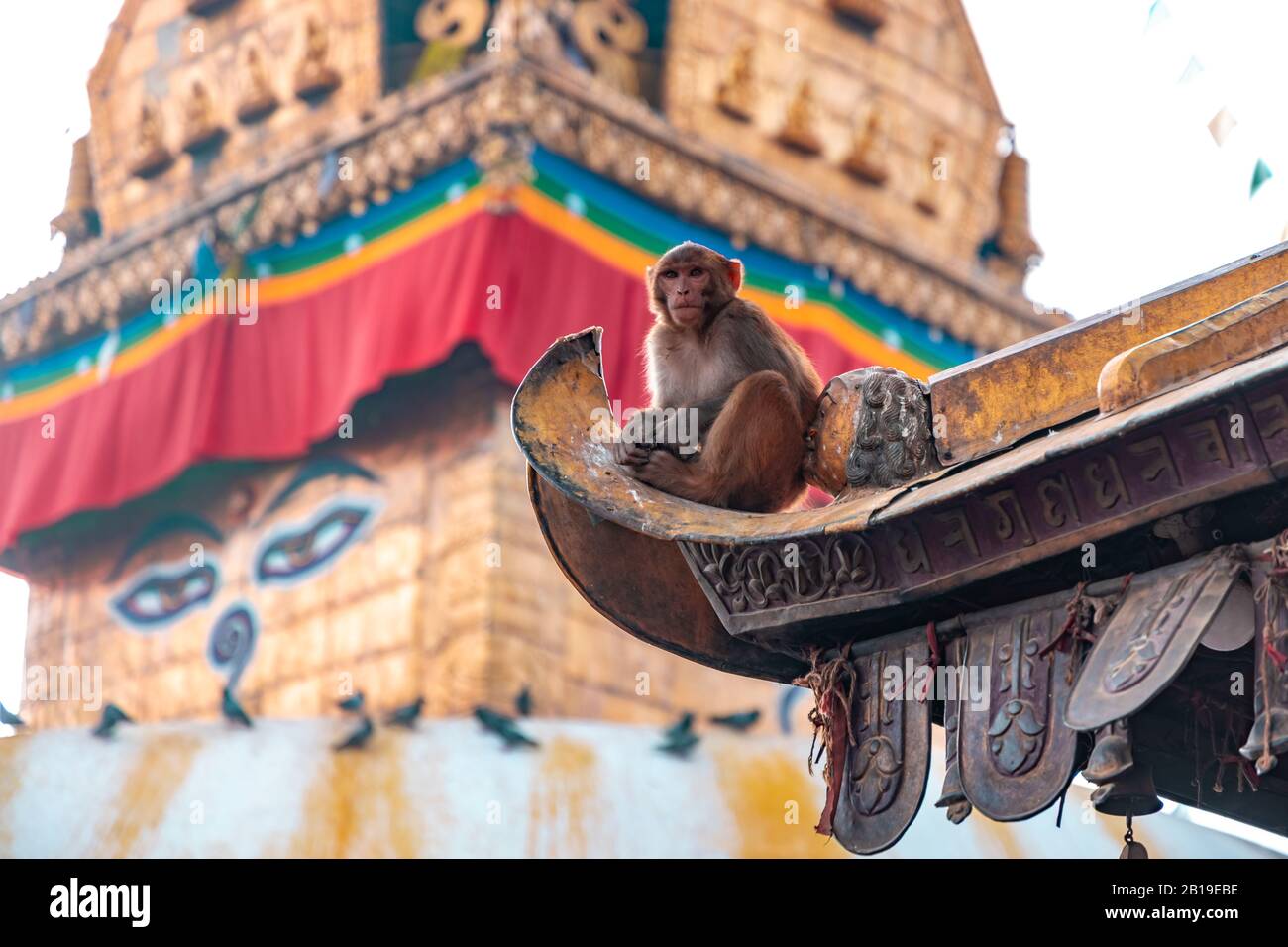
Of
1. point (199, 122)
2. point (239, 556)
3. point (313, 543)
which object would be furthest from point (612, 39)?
point (239, 556)

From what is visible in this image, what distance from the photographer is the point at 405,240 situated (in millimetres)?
14891

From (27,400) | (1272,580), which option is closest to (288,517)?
(27,400)

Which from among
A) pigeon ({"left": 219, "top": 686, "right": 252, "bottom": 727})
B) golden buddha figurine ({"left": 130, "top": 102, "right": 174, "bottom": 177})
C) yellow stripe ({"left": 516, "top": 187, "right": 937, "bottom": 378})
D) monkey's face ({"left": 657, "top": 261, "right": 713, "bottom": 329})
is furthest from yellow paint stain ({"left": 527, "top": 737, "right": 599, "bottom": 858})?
monkey's face ({"left": 657, "top": 261, "right": 713, "bottom": 329})

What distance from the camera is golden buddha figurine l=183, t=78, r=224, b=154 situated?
16672 millimetres

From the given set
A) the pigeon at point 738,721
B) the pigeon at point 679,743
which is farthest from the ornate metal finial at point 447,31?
the pigeon at point 679,743

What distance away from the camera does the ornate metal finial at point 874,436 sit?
5.14 metres

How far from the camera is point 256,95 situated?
1628 centimetres

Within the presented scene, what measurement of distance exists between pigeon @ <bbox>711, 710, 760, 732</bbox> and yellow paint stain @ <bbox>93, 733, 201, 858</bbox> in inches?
124

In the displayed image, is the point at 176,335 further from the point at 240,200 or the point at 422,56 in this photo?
the point at 422,56

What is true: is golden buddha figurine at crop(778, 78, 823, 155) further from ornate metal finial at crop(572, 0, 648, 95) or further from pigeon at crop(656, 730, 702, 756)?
pigeon at crop(656, 730, 702, 756)

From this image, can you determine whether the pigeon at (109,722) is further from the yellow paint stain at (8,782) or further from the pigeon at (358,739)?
the pigeon at (358,739)

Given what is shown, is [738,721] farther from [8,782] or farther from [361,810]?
[8,782]

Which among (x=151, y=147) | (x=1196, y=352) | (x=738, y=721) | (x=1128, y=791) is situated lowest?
(x=1128, y=791)

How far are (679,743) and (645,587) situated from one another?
789 cm
